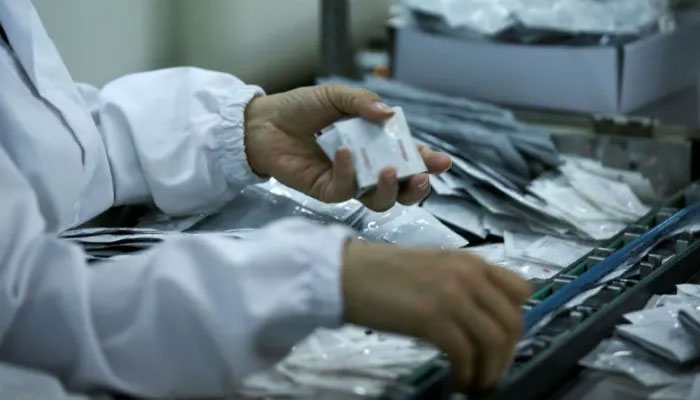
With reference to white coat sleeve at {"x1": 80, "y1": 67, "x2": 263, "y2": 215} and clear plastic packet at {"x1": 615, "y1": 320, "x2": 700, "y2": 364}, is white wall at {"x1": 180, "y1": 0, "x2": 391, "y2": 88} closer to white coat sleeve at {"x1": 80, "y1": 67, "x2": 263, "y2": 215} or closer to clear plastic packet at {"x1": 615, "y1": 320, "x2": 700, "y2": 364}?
white coat sleeve at {"x1": 80, "y1": 67, "x2": 263, "y2": 215}

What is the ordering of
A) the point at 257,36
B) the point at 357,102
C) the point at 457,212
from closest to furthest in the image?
the point at 357,102
the point at 457,212
the point at 257,36

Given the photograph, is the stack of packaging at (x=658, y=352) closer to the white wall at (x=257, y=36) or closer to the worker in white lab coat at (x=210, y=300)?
the worker in white lab coat at (x=210, y=300)

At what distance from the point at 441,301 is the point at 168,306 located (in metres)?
0.20

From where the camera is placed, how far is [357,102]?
1.13 meters

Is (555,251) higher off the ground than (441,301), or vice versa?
(441,301)

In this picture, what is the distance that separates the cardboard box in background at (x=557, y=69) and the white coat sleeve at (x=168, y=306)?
0.98 meters

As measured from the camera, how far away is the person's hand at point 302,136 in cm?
113

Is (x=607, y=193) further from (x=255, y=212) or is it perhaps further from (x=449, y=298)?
(x=449, y=298)

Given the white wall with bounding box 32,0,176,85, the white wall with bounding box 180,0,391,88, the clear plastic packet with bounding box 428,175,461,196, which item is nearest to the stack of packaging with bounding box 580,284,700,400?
the clear plastic packet with bounding box 428,175,461,196

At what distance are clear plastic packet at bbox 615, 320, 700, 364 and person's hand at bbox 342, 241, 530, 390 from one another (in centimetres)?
22

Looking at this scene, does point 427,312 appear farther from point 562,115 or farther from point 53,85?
point 562,115

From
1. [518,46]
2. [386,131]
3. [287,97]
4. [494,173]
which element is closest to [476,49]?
[518,46]

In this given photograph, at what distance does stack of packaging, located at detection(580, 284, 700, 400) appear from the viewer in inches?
36.6

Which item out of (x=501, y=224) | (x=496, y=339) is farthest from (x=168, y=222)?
(x=496, y=339)
